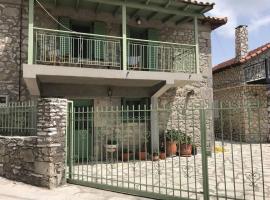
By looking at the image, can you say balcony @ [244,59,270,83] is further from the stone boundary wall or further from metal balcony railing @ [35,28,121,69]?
the stone boundary wall

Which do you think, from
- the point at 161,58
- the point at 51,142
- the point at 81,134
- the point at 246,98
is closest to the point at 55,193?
the point at 51,142

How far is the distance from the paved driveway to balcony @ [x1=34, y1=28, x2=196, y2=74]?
443 cm

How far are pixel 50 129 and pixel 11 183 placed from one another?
166 cm

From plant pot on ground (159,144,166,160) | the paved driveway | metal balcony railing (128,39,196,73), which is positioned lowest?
the paved driveway

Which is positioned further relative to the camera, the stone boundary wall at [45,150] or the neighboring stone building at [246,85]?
the neighboring stone building at [246,85]

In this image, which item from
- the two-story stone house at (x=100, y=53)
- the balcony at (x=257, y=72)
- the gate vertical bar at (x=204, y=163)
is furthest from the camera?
the balcony at (x=257, y=72)

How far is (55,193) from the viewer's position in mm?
6262

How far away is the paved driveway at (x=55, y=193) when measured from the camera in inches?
233

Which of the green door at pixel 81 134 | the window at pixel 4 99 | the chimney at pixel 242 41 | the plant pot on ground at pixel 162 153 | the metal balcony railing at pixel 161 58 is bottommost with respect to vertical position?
the plant pot on ground at pixel 162 153

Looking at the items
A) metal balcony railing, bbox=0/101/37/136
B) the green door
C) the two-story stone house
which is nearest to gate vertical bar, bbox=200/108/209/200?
the green door

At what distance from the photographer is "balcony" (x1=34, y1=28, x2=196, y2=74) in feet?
33.3

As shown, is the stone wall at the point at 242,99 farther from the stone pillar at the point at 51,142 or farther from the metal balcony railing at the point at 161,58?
the stone pillar at the point at 51,142

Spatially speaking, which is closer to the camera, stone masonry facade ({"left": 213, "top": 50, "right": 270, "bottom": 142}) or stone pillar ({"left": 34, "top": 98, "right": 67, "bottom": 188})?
stone pillar ({"left": 34, "top": 98, "right": 67, "bottom": 188})

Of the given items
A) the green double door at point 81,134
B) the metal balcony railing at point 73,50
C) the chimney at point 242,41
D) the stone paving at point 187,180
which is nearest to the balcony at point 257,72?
the chimney at point 242,41
